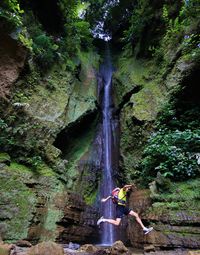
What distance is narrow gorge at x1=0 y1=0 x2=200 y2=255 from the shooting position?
749 cm

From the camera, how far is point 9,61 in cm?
1008

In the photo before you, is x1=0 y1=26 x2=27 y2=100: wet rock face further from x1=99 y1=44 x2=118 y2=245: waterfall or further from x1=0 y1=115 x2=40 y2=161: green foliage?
x1=99 y1=44 x2=118 y2=245: waterfall

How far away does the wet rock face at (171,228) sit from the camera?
6094 mm

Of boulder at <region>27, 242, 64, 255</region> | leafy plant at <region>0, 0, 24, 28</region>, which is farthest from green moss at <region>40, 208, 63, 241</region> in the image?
leafy plant at <region>0, 0, 24, 28</region>

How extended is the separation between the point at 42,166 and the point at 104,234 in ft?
12.5

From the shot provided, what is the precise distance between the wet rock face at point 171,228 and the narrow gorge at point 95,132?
3cm

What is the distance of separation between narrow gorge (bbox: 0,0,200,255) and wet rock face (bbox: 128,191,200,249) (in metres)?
0.03

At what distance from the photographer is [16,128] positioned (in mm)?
9398

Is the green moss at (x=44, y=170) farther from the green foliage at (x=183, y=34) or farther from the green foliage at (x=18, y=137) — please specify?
the green foliage at (x=183, y=34)

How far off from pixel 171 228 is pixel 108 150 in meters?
6.89

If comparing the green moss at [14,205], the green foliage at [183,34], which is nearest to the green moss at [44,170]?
the green moss at [14,205]

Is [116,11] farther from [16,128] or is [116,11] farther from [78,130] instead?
[16,128]

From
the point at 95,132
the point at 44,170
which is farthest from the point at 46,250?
the point at 95,132

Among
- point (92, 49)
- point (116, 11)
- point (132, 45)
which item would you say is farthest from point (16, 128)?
point (116, 11)
